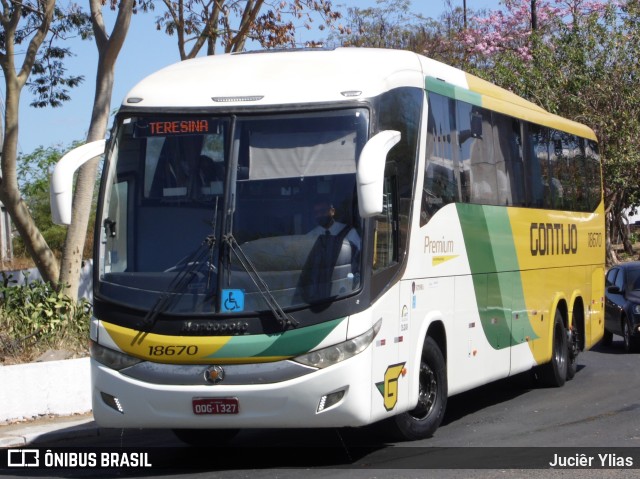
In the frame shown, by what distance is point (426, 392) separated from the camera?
10836 millimetres

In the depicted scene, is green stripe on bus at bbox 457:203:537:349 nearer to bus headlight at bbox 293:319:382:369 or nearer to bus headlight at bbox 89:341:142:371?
bus headlight at bbox 293:319:382:369

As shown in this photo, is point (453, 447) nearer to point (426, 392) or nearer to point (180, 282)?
point (426, 392)

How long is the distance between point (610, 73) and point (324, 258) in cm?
2808

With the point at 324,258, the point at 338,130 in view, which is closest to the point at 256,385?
the point at 324,258

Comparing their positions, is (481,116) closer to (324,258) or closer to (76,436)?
(324,258)

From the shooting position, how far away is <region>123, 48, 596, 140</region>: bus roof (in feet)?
31.7

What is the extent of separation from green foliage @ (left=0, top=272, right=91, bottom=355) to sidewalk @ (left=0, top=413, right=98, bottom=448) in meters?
Answer: 1.41

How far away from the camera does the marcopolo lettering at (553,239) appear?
14.4 m

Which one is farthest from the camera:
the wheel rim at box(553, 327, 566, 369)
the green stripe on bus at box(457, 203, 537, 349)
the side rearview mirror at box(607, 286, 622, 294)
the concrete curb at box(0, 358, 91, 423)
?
the side rearview mirror at box(607, 286, 622, 294)

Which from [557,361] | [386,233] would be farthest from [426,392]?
[557,361]

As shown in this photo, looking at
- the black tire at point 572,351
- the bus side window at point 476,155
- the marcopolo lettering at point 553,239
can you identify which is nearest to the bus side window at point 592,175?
the marcopolo lettering at point 553,239

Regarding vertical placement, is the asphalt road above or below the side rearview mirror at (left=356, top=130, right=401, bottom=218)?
below

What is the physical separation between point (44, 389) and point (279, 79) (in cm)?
507

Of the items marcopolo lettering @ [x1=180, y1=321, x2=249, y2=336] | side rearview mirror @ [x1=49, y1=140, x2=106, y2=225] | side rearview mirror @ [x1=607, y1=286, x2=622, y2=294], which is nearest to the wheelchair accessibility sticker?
marcopolo lettering @ [x1=180, y1=321, x2=249, y2=336]
